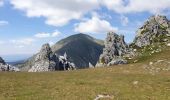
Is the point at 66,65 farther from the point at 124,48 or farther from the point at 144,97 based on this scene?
the point at 144,97

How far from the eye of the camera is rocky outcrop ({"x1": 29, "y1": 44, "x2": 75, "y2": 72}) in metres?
131

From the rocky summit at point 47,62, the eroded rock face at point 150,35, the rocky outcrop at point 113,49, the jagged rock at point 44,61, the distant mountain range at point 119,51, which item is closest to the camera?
the jagged rock at point 44,61

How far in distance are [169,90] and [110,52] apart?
119 meters

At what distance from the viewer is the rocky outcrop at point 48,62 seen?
131188 millimetres

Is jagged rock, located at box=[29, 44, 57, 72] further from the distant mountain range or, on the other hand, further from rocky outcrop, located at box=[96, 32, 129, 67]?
rocky outcrop, located at box=[96, 32, 129, 67]

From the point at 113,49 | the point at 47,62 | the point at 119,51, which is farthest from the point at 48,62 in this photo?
the point at 119,51

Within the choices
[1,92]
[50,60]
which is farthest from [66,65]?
[1,92]

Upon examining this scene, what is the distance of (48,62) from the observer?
13262cm

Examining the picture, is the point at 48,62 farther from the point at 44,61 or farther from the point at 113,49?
the point at 113,49

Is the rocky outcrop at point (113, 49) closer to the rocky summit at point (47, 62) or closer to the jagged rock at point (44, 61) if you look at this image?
the rocky summit at point (47, 62)

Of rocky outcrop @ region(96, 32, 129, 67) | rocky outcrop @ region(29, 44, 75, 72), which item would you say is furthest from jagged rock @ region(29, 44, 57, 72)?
rocky outcrop @ region(96, 32, 129, 67)

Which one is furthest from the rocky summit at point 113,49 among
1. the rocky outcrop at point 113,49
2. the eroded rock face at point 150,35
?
the eroded rock face at point 150,35

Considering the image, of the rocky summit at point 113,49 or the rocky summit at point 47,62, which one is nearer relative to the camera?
the rocky summit at point 47,62

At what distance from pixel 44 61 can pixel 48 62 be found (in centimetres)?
252
